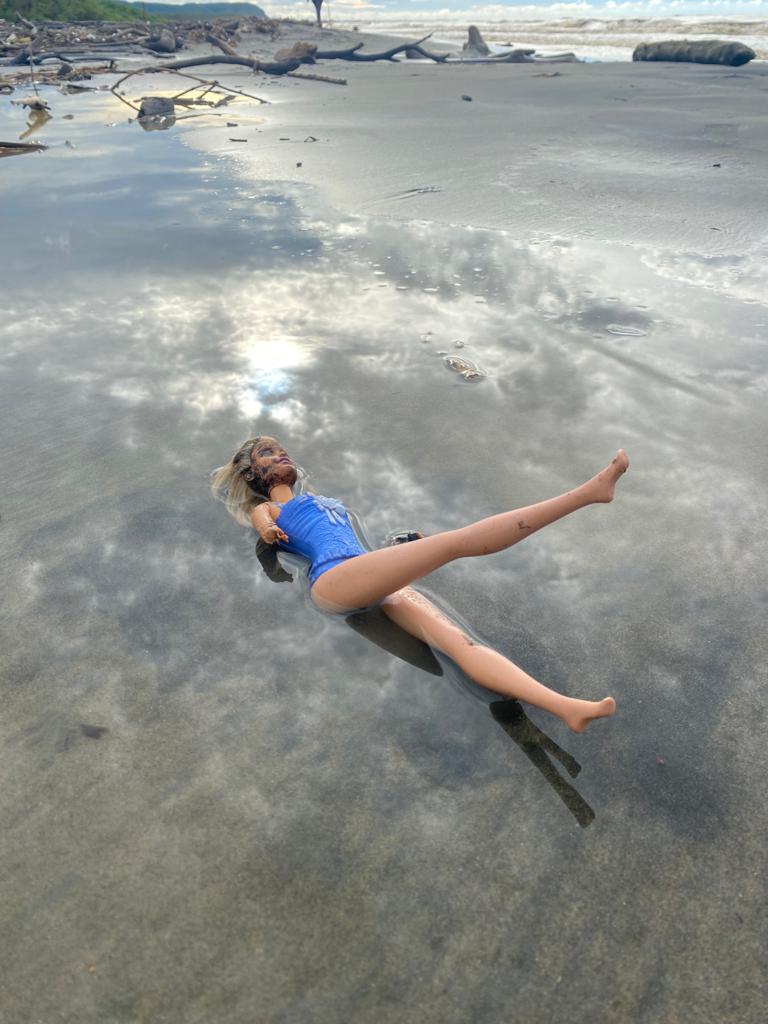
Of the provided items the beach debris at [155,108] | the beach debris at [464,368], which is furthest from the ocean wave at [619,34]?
the beach debris at [464,368]

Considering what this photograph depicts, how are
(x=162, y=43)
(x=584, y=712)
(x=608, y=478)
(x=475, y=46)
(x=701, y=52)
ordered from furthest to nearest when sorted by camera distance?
1. (x=475, y=46)
2. (x=162, y=43)
3. (x=701, y=52)
4. (x=608, y=478)
5. (x=584, y=712)

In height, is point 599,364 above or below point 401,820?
above

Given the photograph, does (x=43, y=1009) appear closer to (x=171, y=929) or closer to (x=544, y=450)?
(x=171, y=929)

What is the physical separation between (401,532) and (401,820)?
1.56 m

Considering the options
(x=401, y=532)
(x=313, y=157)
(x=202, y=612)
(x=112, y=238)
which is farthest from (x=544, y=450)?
(x=313, y=157)

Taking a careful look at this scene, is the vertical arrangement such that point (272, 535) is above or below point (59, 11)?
below

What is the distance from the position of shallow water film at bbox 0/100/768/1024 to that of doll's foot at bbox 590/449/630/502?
620mm

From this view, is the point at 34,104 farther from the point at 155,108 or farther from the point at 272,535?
the point at 272,535

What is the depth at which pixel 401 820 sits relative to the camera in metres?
2.22

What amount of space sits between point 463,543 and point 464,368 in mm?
2429

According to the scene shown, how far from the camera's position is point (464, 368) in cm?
484

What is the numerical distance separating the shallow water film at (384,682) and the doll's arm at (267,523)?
0.16 m

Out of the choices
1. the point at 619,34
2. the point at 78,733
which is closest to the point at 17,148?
the point at 78,733

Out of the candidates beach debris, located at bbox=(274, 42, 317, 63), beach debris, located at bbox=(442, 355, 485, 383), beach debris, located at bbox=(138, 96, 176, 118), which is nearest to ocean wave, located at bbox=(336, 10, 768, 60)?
beach debris, located at bbox=(274, 42, 317, 63)
